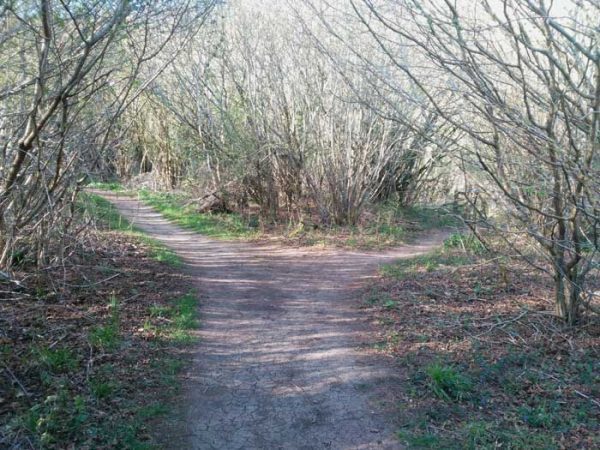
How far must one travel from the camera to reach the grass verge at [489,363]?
14.6 feet

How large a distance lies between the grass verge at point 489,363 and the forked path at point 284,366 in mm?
332

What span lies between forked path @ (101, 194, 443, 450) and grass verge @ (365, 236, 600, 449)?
0.33m

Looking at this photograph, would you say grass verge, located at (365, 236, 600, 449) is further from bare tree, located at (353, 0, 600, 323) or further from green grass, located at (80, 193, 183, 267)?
green grass, located at (80, 193, 183, 267)

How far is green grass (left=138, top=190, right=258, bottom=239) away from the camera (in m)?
13.0

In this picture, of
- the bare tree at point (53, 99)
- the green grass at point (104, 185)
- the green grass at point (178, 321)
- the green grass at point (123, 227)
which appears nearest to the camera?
the bare tree at point (53, 99)

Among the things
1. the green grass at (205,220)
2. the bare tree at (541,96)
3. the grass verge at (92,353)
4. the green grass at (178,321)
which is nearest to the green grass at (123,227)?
the grass verge at (92,353)

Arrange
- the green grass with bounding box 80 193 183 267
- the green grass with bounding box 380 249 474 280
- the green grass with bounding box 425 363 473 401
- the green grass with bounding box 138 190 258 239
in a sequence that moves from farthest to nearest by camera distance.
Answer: the green grass with bounding box 138 190 258 239 → the green grass with bounding box 380 249 474 280 → the green grass with bounding box 80 193 183 267 → the green grass with bounding box 425 363 473 401

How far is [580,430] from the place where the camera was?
4.49 m

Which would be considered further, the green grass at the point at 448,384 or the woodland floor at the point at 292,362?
the green grass at the point at 448,384

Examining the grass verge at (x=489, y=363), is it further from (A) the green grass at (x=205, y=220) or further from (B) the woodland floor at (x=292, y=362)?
(A) the green grass at (x=205, y=220)

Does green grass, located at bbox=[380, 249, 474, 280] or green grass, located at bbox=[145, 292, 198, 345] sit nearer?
green grass, located at bbox=[145, 292, 198, 345]

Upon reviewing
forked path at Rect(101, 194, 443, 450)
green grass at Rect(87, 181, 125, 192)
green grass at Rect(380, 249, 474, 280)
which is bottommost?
forked path at Rect(101, 194, 443, 450)

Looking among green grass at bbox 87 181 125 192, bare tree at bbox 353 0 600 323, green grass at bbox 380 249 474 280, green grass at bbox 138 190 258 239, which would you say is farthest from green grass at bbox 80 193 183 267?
bare tree at bbox 353 0 600 323

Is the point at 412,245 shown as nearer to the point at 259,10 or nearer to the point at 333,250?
the point at 333,250
